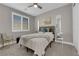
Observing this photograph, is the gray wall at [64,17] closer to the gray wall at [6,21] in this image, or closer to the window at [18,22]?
the window at [18,22]

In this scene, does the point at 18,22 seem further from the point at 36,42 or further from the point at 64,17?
the point at 64,17

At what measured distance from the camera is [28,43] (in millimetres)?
1814

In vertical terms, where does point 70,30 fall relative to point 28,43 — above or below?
above

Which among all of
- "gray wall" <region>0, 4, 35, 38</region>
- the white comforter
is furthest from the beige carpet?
"gray wall" <region>0, 4, 35, 38</region>

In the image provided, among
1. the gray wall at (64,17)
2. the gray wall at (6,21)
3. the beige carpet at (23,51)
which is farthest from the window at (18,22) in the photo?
the beige carpet at (23,51)

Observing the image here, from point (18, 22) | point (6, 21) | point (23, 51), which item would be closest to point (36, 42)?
point (23, 51)

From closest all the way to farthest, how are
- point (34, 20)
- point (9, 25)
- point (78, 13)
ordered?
point (9, 25) < point (34, 20) < point (78, 13)

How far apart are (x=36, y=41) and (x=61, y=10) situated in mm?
954

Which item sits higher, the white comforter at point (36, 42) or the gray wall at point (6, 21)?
the gray wall at point (6, 21)

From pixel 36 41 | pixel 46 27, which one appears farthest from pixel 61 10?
pixel 36 41

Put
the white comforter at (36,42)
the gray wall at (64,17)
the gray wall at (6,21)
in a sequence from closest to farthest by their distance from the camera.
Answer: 1. the gray wall at (6,21)
2. the gray wall at (64,17)
3. the white comforter at (36,42)

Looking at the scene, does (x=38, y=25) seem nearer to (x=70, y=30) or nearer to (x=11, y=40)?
(x=11, y=40)

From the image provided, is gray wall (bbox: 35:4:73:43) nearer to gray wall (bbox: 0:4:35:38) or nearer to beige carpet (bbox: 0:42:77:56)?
beige carpet (bbox: 0:42:77:56)

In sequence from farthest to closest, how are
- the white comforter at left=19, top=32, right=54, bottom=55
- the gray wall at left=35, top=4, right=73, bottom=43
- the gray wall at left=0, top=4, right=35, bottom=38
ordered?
the white comforter at left=19, top=32, right=54, bottom=55 < the gray wall at left=35, top=4, right=73, bottom=43 < the gray wall at left=0, top=4, right=35, bottom=38
